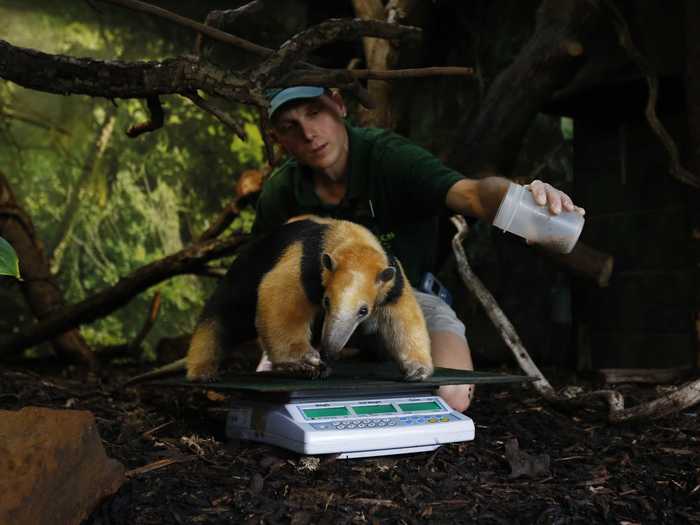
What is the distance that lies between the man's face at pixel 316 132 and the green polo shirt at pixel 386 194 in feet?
0.27

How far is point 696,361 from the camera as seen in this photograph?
141 inches

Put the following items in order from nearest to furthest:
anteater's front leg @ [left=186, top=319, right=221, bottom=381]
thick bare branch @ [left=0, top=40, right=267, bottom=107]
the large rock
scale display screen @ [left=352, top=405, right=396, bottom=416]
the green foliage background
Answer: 1. the large rock
2. thick bare branch @ [left=0, top=40, right=267, bottom=107]
3. scale display screen @ [left=352, top=405, right=396, bottom=416]
4. anteater's front leg @ [left=186, top=319, right=221, bottom=381]
5. the green foliage background

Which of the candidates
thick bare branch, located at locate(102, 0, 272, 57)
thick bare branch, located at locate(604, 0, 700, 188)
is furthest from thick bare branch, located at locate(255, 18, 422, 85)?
thick bare branch, located at locate(604, 0, 700, 188)

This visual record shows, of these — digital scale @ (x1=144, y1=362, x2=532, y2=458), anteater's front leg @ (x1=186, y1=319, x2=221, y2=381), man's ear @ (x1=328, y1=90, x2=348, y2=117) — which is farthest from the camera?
man's ear @ (x1=328, y1=90, x2=348, y2=117)

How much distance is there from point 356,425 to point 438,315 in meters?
1.24

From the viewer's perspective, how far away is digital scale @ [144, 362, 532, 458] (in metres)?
2.12

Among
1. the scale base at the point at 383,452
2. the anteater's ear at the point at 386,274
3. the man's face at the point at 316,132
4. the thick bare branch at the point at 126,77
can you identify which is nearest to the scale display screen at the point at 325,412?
the scale base at the point at 383,452

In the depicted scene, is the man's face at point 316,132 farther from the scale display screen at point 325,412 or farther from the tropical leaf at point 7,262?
the tropical leaf at point 7,262

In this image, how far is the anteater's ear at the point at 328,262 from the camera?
7.66 ft

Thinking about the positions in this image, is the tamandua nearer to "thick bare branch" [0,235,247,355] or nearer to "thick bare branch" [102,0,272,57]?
"thick bare branch" [102,0,272,57]

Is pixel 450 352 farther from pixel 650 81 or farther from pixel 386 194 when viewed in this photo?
pixel 650 81

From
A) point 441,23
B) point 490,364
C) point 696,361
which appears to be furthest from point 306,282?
point 441,23

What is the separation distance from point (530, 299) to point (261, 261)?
11.2ft

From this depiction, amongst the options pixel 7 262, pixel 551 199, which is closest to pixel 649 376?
pixel 551 199
